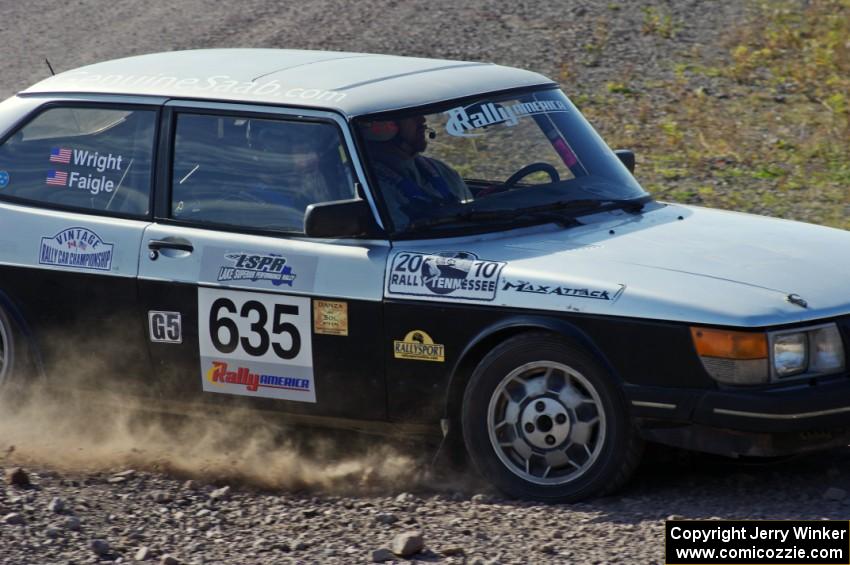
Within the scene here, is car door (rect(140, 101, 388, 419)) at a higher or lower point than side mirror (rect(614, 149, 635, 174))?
lower

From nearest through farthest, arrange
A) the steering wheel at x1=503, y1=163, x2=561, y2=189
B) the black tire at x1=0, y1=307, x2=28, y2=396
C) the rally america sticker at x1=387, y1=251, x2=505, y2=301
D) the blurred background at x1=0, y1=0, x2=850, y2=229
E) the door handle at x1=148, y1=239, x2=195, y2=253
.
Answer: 1. the rally america sticker at x1=387, y1=251, x2=505, y2=301
2. the door handle at x1=148, y1=239, x2=195, y2=253
3. the steering wheel at x1=503, y1=163, x2=561, y2=189
4. the black tire at x1=0, y1=307, x2=28, y2=396
5. the blurred background at x1=0, y1=0, x2=850, y2=229

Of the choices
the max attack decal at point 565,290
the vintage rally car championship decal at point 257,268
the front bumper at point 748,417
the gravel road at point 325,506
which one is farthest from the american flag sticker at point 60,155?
the front bumper at point 748,417

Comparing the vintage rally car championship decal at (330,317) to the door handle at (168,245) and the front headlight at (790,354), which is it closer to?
the door handle at (168,245)

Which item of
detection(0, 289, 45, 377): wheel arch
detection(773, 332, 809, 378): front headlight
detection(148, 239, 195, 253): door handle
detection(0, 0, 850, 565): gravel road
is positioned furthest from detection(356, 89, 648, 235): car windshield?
detection(0, 289, 45, 377): wheel arch

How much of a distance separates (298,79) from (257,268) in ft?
3.26

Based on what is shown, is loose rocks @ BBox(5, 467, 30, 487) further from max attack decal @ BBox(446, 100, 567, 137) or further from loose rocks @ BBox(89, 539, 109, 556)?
max attack decal @ BBox(446, 100, 567, 137)

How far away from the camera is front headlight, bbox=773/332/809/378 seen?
4973 millimetres

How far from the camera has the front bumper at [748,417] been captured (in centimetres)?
494

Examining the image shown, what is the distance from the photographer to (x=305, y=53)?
22.8 ft

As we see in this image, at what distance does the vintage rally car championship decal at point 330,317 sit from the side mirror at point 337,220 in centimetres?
29

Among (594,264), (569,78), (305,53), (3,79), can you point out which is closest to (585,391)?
(594,264)

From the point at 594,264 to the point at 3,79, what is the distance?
12.6 metres

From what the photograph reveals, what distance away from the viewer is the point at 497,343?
17.7ft

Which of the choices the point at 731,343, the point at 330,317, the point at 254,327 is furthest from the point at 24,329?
the point at 731,343
